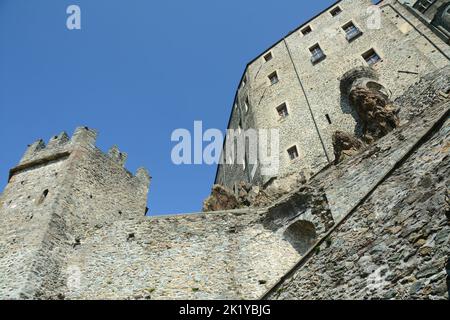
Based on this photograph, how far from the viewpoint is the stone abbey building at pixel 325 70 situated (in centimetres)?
1838

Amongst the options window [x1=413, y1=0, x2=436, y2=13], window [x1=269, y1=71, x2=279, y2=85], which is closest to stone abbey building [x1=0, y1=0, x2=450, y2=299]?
window [x1=269, y1=71, x2=279, y2=85]

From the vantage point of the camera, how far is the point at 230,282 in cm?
1044

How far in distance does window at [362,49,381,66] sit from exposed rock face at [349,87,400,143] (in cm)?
398

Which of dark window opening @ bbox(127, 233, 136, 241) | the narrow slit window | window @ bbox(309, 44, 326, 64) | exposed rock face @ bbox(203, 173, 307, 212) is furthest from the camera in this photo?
window @ bbox(309, 44, 326, 64)

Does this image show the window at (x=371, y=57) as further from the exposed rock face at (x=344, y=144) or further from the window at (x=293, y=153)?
the exposed rock face at (x=344, y=144)

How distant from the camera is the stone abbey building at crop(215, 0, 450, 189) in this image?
18.4 metres

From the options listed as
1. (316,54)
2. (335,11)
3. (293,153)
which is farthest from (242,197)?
(335,11)

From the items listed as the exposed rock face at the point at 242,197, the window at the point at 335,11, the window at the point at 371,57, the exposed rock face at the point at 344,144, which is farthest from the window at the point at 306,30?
the exposed rock face at the point at 344,144

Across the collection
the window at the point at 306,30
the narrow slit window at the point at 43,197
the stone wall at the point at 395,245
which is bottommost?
the stone wall at the point at 395,245

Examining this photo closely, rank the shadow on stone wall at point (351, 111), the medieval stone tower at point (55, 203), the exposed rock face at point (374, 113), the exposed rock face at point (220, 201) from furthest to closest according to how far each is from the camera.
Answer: the shadow on stone wall at point (351, 111)
the exposed rock face at point (220, 201)
the exposed rock face at point (374, 113)
the medieval stone tower at point (55, 203)

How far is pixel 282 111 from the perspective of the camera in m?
22.4

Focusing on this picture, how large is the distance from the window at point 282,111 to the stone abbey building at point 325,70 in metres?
0.06

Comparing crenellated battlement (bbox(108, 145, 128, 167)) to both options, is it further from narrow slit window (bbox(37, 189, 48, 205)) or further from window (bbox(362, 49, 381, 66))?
window (bbox(362, 49, 381, 66))
